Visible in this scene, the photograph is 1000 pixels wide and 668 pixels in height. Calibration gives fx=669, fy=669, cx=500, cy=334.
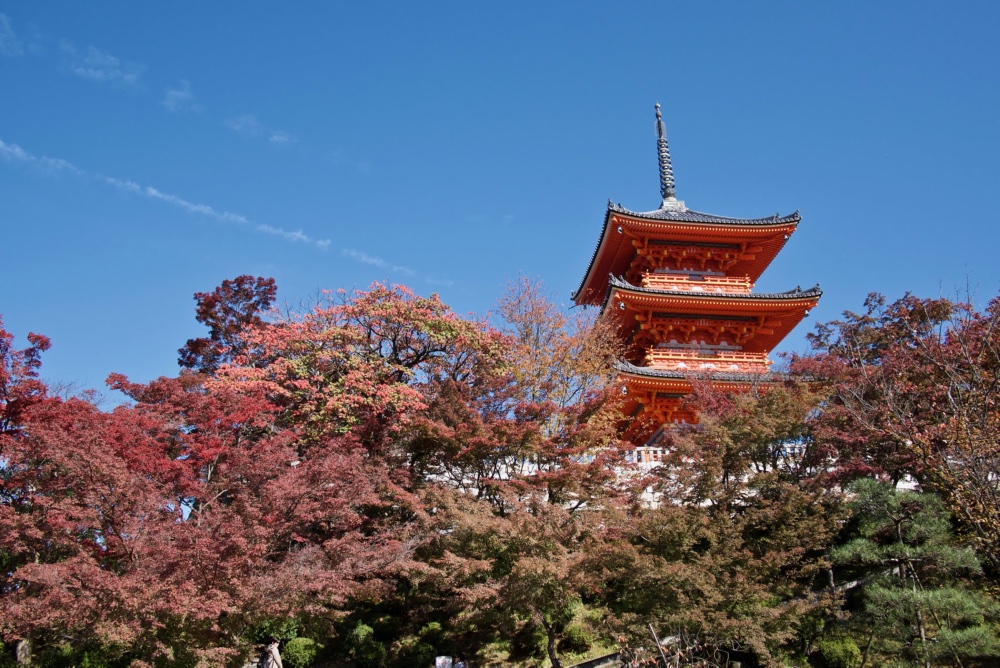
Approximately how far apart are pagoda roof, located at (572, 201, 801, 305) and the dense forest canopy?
9.94 m

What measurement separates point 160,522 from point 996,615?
13.1 metres

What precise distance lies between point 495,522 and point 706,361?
13.7 m

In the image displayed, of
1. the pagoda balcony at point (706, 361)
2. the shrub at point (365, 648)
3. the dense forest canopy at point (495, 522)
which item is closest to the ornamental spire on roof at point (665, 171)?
the pagoda balcony at point (706, 361)

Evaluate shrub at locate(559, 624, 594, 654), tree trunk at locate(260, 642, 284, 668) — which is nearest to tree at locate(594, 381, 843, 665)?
shrub at locate(559, 624, 594, 654)

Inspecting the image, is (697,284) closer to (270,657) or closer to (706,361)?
(706,361)

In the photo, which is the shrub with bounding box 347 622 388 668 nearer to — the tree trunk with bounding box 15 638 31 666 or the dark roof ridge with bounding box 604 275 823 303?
the tree trunk with bounding box 15 638 31 666

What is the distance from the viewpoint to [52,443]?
10352 mm

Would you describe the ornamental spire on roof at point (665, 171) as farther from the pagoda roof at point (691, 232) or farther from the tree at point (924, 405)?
the tree at point (924, 405)

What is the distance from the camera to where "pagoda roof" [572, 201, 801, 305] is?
80.6ft

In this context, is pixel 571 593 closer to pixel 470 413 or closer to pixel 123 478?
pixel 470 413

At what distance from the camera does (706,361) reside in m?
22.7

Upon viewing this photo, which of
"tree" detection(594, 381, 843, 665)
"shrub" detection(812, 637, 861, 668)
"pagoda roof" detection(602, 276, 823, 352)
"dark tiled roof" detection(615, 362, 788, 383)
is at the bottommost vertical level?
"shrub" detection(812, 637, 861, 668)

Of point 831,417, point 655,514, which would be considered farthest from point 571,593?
point 831,417

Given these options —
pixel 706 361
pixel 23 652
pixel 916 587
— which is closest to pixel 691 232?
pixel 706 361
